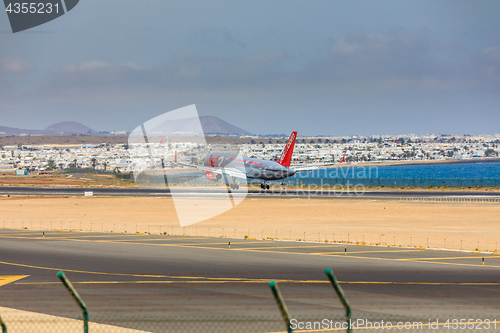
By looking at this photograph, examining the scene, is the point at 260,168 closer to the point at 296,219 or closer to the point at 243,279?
the point at 296,219

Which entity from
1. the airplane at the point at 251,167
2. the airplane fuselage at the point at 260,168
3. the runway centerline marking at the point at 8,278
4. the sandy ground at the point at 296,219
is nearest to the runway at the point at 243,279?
the runway centerline marking at the point at 8,278

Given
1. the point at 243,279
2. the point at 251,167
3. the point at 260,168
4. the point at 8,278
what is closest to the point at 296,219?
the point at 260,168

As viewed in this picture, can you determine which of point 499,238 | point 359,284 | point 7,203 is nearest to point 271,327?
point 359,284

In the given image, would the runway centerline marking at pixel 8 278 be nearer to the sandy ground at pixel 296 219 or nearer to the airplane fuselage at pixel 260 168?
the sandy ground at pixel 296 219

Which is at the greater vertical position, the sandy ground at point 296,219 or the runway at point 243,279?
the runway at point 243,279

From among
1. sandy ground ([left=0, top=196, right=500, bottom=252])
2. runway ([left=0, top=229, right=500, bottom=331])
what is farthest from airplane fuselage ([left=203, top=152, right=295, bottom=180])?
runway ([left=0, top=229, right=500, bottom=331])
